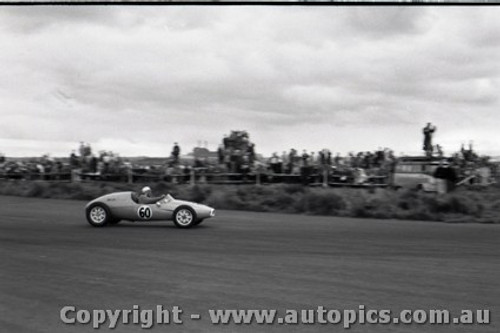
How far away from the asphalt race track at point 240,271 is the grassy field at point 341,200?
4.11m

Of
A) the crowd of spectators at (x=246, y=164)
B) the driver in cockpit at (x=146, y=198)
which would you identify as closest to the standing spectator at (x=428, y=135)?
the crowd of spectators at (x=246, y=164)

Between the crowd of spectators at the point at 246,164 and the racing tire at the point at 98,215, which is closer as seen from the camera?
the racing tire at the point at 98,215

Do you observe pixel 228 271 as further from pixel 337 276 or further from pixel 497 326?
pixel 497 326

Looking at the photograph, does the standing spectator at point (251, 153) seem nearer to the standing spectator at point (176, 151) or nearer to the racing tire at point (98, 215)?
the standing spectator at point (176, 151)

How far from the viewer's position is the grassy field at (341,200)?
54.9 feet

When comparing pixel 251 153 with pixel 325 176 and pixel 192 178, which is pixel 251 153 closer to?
pixel 192 178

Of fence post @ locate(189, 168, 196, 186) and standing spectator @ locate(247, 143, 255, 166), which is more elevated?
standing spectator @ locate(247, 143, 255, 166)

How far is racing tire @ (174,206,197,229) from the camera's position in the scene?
12.1 metres

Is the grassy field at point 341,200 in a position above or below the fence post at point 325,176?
below

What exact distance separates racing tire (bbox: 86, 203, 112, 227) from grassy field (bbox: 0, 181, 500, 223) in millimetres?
6651

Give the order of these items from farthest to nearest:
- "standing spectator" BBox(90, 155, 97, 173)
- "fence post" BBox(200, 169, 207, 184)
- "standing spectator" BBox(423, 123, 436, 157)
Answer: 1. "standing spectator" BBox(90, 155, 97, 173)
2. "fence post" BBox(200, 169, 207, 184)
3. "standing spectator" BBox(423, 123, 436, 157)

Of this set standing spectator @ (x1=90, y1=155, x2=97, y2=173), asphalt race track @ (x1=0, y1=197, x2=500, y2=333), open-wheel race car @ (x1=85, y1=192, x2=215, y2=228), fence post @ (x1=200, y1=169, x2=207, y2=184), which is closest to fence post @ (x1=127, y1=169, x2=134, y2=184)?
standing spectator @ (x1=90, y1=155, x2=97, y2=173)

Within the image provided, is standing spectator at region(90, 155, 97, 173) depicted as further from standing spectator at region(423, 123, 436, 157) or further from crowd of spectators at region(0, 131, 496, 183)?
standing spectator at region(423, 123, 436, 157)

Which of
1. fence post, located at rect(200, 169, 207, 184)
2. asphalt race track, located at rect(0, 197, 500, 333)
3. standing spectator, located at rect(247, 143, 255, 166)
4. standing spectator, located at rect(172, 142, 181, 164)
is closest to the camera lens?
asphalt race track, located at rect(0, 197, 500, 333)
